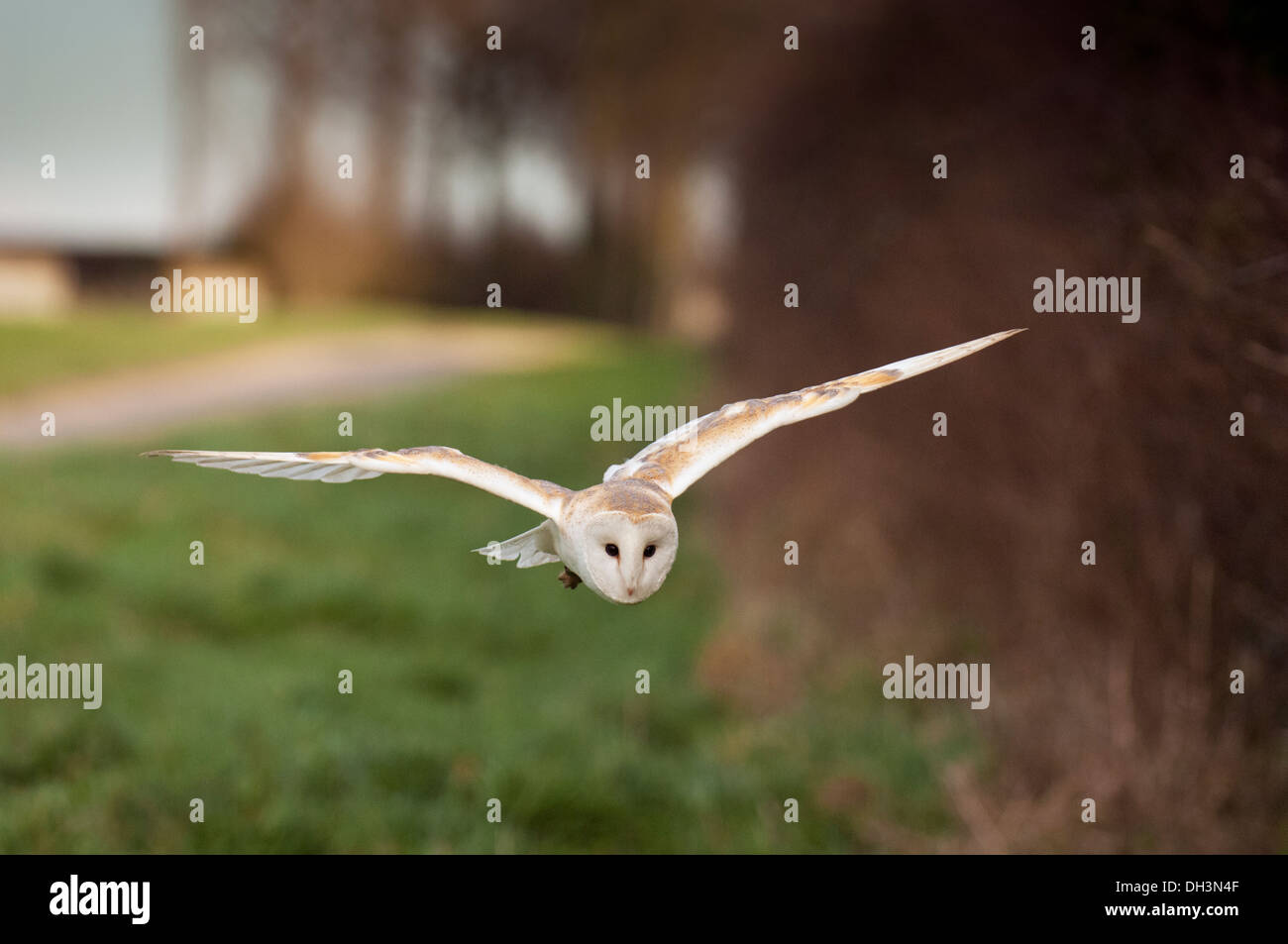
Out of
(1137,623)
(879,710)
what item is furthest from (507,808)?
(1137,623)

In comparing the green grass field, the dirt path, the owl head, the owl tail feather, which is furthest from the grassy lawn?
the owl head

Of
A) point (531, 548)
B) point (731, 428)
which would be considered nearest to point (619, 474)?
point (731, 428)

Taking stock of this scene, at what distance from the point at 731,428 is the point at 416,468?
1.08ft

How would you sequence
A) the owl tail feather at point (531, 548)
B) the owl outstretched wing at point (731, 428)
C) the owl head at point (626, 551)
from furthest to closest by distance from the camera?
the owl tail feather at point (531, 548)
the owl outstretched wing at point (731, 428)
the owl head at point (626, 551)

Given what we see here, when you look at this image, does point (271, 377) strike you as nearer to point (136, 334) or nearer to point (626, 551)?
point (136, 334)

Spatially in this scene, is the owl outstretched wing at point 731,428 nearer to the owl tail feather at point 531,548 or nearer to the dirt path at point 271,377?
the owl tail feather at point 531,548

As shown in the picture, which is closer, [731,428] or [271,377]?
[731,428]

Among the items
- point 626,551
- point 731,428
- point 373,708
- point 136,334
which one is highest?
point 136,334

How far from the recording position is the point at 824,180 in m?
7.08

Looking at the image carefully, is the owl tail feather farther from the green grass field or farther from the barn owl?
the green grass field

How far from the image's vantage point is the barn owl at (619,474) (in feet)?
3.65

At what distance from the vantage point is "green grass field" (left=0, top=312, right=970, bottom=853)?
439cm

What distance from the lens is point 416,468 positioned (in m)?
1.17

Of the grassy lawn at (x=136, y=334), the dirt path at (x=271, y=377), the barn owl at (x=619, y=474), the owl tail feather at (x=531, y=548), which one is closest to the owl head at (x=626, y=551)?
the barn owl at (x=619, y=474)
